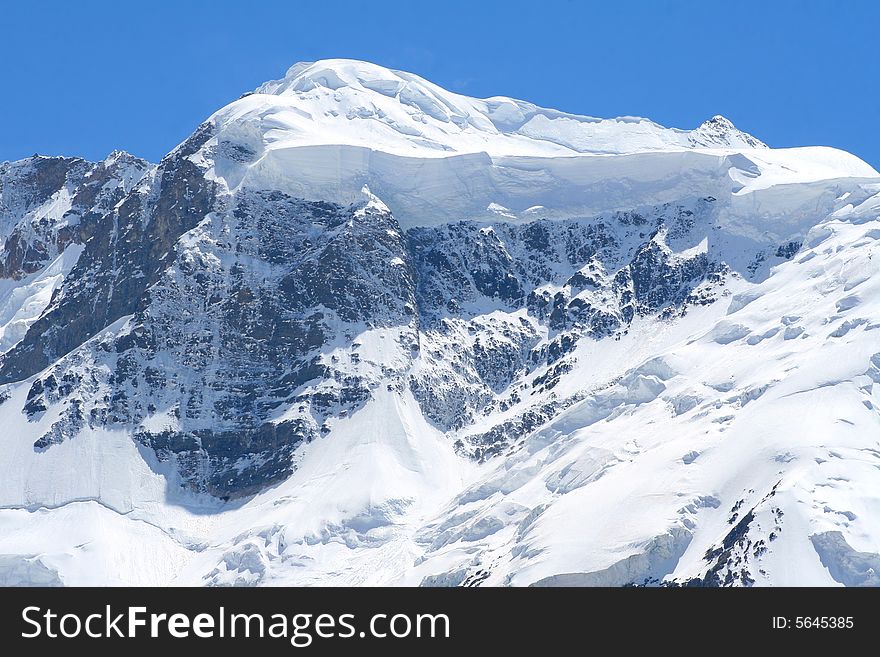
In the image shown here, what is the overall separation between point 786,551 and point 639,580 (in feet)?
61.9

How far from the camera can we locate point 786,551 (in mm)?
185875
